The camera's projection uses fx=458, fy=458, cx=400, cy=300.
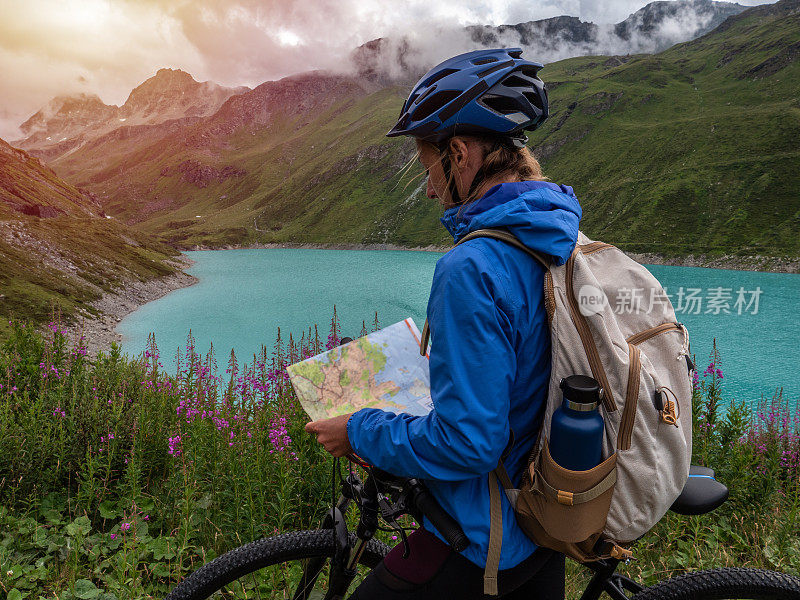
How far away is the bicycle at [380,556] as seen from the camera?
2041 millimetres

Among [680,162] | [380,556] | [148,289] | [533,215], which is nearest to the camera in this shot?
[533,215]

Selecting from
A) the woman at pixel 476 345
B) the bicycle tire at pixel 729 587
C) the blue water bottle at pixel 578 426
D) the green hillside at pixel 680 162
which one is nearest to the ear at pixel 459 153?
the woman at pixel 476 345

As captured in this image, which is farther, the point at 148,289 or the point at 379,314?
the point at 148,289

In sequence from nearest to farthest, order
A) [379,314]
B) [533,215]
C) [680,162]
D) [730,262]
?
[533,215]
[379,314]
[730,262]
[680,162]

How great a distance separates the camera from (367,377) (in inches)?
90.9

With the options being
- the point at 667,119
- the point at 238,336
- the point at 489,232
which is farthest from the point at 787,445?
the point at 667,119

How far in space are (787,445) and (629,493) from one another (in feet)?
33.9

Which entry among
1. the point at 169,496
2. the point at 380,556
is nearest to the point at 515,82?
the point at 380,556

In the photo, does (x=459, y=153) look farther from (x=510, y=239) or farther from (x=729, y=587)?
(x=729, y=587)

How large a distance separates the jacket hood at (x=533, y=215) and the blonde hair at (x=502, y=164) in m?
0.20

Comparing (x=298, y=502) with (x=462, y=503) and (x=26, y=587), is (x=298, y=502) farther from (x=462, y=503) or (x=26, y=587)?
(x=462, y=503)

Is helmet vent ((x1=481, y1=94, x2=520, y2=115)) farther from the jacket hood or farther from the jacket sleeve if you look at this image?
the jacket sleeve

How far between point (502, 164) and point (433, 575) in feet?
6.10

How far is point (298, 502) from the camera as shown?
5.38 m
